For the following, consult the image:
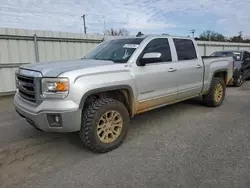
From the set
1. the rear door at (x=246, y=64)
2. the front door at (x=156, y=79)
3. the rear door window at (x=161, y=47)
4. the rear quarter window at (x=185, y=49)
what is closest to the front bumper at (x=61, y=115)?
the front door at (x=156, y=79)

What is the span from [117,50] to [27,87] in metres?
1.82

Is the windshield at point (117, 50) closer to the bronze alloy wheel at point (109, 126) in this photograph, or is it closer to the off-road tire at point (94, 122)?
the off-road tire at point (94, 122)

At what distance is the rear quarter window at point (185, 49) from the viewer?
497 cm

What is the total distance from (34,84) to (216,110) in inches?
189

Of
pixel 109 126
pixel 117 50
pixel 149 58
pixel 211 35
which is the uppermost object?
pixel 211 35

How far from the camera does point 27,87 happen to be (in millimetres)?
3418

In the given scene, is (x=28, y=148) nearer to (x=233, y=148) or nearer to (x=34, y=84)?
(x=34, y=84)

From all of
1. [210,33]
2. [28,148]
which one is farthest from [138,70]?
[210,33]

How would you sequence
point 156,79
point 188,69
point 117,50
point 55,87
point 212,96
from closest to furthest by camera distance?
1. point 55,87
2. point 156,79
3. point 117,50
4. point 188,69
5. point 212,96

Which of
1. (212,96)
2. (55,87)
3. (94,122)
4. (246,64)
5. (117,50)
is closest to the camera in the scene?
(55,87)

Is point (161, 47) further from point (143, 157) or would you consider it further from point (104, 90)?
point (143, 157)

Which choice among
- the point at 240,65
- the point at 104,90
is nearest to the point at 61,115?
the point at 104,90

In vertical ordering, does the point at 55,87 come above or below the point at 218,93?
above

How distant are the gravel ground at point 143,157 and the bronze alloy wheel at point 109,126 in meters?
0.25
